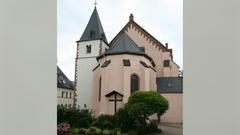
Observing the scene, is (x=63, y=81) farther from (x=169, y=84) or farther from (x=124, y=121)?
(x=124, y=121)

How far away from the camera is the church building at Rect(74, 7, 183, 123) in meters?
14.6

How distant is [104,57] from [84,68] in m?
4.09

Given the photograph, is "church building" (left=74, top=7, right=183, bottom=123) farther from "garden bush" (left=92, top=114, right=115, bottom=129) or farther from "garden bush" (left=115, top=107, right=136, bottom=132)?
"garden bush" (left=115, top=107, right=136, bottom=132)

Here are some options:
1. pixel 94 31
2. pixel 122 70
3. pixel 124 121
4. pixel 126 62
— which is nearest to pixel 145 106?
pixel 124 121

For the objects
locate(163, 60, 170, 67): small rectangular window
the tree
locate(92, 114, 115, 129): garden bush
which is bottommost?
locate(92, 114, 115, 129): garden bush

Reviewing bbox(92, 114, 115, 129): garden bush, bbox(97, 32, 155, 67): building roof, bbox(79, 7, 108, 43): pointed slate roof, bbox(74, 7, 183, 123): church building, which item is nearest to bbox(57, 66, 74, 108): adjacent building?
bbox(74, 7, 183, 123): church building

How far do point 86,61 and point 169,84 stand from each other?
20.6 ft

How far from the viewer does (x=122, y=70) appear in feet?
48.0

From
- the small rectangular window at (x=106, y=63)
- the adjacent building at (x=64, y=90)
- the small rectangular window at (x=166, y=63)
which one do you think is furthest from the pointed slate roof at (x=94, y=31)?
the small rectangular window at (x=166, y=63)
